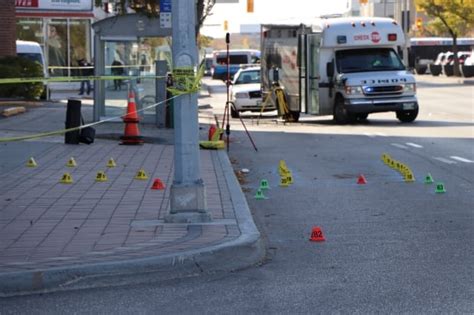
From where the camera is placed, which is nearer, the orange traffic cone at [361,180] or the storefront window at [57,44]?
the orange traffic cone at [361,180]

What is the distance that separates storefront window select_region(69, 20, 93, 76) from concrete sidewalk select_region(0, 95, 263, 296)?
113 ft

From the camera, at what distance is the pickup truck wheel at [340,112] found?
83.0 feet

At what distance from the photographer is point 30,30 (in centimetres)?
4816

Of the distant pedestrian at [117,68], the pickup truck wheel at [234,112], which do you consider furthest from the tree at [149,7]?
the pickup truck wheel at [234,112]

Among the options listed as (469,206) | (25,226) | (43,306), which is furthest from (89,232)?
(469,206)

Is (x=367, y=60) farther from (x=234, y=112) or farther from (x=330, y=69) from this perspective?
(x=234, y=112)

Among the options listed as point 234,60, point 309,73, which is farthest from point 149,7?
point 234,60

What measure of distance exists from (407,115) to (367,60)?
6.75ft

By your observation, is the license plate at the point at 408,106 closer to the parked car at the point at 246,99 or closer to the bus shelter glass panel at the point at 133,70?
the parked car at the point at 246,99

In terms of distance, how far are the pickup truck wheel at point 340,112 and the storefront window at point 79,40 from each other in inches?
1039

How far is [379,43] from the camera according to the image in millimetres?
25359

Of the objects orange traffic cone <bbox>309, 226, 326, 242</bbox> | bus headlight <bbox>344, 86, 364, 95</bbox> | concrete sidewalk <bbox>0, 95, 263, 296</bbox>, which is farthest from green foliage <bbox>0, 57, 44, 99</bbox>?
orange traffic cone <bbox>309, 226, 326, 242</bbox>

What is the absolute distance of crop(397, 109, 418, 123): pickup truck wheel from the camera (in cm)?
2558

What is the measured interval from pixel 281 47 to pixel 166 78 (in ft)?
26.0
